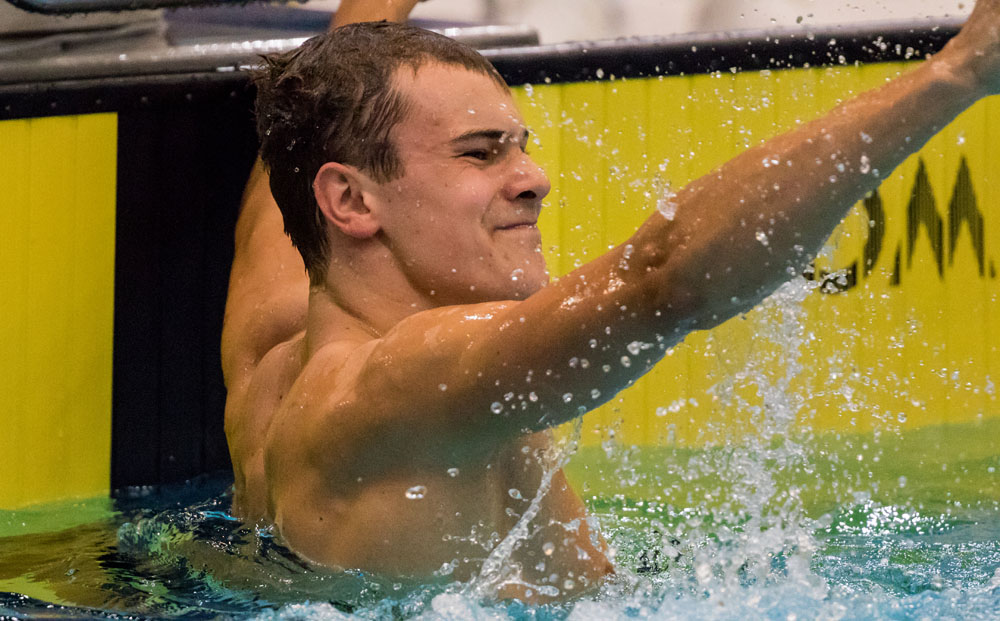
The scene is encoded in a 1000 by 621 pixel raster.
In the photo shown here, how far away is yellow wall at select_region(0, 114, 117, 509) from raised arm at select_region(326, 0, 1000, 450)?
1.36m

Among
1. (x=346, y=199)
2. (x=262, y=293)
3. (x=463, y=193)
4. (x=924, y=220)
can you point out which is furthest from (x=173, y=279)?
(x=924, y=220)

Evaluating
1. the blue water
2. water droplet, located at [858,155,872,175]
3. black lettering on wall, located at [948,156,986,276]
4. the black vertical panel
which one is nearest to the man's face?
the blue water

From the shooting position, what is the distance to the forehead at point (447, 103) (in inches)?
41.9

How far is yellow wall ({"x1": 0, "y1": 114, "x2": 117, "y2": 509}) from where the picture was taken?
1.98 m

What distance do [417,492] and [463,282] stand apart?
20 cm

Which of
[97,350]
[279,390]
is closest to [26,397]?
[97,350]

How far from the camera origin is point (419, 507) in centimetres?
101

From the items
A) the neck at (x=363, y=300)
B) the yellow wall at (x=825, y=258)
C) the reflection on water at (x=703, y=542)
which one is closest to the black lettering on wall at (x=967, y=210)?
the yellow wall at (x=825, y=258)

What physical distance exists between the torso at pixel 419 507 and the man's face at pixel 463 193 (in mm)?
125

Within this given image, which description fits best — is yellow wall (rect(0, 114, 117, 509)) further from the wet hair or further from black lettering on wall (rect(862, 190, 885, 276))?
black lettering on wall (rect(862, 190, 885, 276))

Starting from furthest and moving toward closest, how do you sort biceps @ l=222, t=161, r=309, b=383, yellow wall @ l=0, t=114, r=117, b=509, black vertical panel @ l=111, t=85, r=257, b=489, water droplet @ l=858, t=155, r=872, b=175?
black vertical panel @ l=111, t=85, r=257, b=489
yellow wall @ l=0, t=114, r=117, b=509
biceps @ l=222, t=161, r=309, b=383
water droplet @ l=858, t=155, r=872, b=175

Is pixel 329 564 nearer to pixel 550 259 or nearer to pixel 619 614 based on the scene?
pixel 619 614

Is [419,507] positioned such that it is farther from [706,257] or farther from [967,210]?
[967,210]

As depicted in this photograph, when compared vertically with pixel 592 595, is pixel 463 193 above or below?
above
